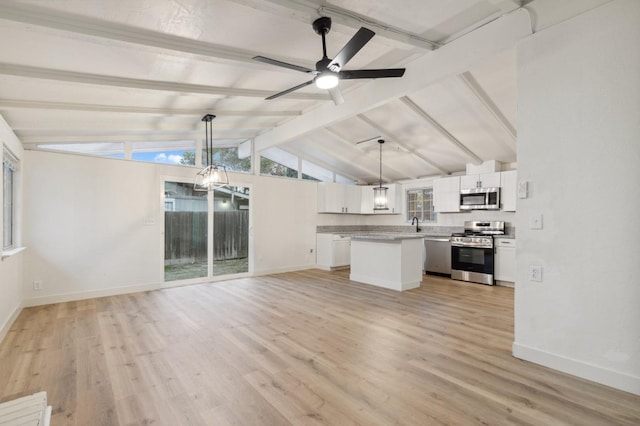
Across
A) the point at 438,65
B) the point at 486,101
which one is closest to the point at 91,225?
the point at 438,65

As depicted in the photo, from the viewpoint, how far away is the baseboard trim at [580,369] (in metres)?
2.23

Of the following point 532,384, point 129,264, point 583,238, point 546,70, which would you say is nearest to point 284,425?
point 532,384

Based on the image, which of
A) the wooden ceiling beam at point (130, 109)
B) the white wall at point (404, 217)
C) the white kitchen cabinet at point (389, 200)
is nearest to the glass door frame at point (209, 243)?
the wooden ceiling beam at point (130, 109)

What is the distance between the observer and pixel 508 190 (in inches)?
236

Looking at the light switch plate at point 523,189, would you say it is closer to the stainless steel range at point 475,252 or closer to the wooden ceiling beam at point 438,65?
the wooden ceiling beam at point 438,65

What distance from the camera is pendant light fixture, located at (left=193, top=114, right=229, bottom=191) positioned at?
16.5 ft

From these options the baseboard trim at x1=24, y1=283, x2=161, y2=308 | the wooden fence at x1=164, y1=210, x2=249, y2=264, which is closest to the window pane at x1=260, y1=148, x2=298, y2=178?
the wooden fence at x1=164, y1=210, x2=249, y2=264

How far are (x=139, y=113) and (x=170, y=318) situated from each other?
2670 millimetres

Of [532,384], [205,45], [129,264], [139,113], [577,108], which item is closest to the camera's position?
[532,384]

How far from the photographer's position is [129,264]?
5.25 m

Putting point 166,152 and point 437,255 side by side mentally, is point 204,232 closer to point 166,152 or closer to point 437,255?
point 166,152

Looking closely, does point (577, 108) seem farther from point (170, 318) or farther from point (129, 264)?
point (129, 264)

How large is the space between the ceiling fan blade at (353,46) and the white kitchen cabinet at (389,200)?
568 cm

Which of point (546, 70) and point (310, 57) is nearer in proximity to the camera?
point (546, 70)
